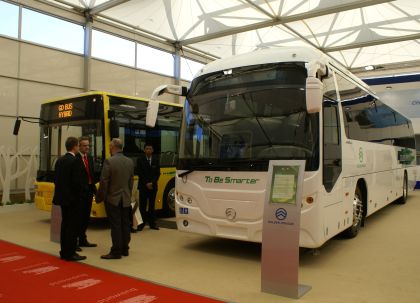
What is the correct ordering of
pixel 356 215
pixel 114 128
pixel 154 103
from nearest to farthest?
pixel 154 103 → pixel 356 215 → pixel 114 128

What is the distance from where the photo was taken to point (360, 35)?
19141 mm

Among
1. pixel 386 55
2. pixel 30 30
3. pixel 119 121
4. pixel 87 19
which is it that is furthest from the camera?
pixel 386 55

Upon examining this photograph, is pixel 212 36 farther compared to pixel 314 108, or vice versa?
pixel 212 36

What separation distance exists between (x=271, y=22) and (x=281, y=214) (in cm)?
1374

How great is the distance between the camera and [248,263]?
6078mm

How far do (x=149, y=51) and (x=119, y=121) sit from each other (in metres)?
11.4

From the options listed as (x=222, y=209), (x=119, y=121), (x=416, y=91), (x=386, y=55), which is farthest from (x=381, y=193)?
(x=386, y=55)

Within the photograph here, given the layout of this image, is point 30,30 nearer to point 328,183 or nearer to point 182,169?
point 182,169

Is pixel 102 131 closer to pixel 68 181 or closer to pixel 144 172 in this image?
pixel 144 172

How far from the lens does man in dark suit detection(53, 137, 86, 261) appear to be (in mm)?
5949

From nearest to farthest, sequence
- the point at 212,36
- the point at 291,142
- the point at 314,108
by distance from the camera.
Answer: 1. the point at 314,108
2. the point at 291,142
3. the point at 212,36

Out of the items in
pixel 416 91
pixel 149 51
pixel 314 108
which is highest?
pixel 149 51

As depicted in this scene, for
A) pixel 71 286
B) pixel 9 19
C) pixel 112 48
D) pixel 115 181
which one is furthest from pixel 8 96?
pixel 71 286

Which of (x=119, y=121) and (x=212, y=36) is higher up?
(x=212, y=36)
